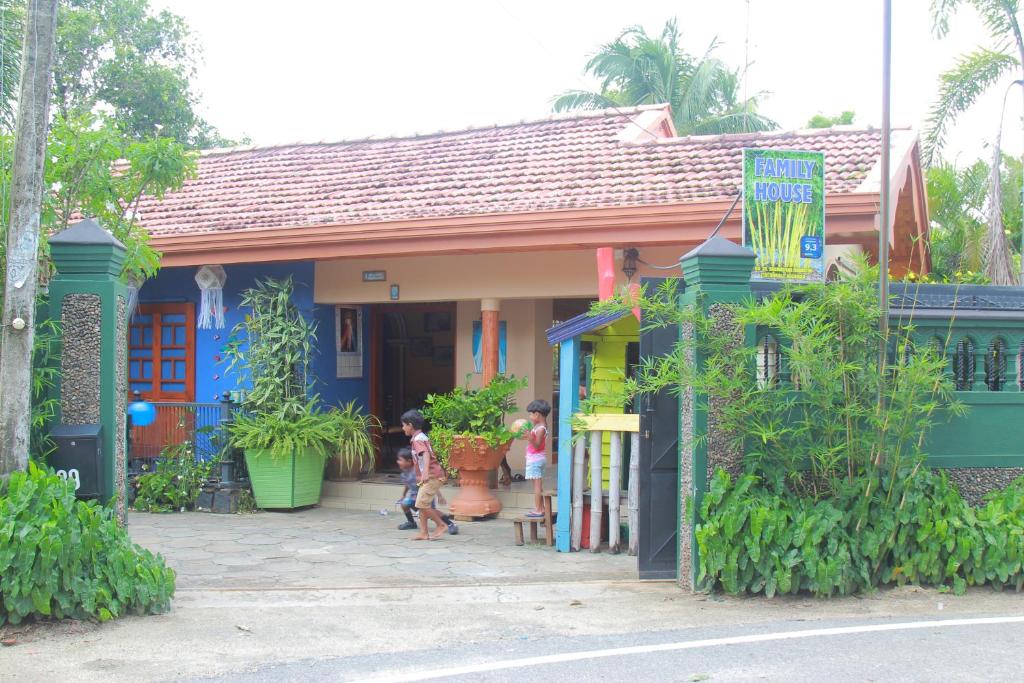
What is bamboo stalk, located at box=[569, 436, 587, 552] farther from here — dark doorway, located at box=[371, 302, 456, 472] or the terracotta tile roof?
dark doorway, located at box=[371, 302, 456, 472]

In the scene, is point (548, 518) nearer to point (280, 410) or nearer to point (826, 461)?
point (826, 461)

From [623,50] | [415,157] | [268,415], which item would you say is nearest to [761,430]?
[268,415]

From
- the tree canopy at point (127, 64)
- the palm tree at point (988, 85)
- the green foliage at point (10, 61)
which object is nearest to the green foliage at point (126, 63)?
the tree canopy at point (127, 64)

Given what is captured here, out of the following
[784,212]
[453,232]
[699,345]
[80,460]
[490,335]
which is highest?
[453,232]

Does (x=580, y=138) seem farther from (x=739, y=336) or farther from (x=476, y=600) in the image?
(x=476, y=600)

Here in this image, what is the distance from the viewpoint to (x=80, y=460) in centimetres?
659

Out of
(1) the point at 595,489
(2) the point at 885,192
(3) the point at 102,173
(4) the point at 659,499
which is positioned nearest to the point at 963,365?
(2) the point at 885,192

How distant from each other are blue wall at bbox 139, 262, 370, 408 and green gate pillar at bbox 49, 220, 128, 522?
5300 millimetres

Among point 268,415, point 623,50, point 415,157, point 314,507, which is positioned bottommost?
point 314,507

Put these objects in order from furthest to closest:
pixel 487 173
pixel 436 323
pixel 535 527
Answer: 1. pixel 436 323
2. pixel 487 173
3. pixel 535 527

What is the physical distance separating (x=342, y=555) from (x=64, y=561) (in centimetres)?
315

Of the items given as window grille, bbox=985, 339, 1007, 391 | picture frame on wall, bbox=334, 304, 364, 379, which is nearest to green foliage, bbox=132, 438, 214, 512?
picture frame on wall, bbox=334, 304, 364, 379

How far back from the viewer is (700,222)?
968 centimetres

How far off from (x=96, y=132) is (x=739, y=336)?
543 centimetres
